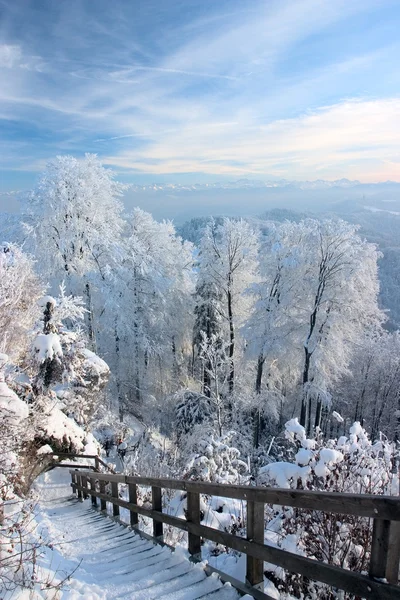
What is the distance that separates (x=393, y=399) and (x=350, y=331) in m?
22.4

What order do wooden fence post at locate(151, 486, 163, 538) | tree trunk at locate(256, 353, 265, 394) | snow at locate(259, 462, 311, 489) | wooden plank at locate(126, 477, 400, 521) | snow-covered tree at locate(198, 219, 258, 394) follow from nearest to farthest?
wooden plank at locate(126, 477, 400, 521)
snow at locate(259, 462, 311, 489)
wooden fence post at locate(151, 486, 163, 538)
tree trunk at locate(256, 353, 265, 394)
snow-covered tree at locate(198, 219, 258, 394)

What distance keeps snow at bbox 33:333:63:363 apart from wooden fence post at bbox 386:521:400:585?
10.8 meters

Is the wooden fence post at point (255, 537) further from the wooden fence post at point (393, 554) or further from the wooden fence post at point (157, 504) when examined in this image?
the wooden fence post at point (157, 504)

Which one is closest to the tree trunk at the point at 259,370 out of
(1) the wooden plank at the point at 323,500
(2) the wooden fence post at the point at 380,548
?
(1) the wooden plank at the point at 323,500

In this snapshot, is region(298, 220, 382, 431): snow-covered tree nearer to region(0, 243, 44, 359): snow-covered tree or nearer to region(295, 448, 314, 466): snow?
region(0, 243, 44, 359): snow-covered tree

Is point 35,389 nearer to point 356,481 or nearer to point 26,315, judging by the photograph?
point 26,315

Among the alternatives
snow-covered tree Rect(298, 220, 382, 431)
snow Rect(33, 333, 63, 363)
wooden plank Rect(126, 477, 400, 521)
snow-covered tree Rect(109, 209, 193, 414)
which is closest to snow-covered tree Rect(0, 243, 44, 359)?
snow Rect(33, 333, 63, 363)

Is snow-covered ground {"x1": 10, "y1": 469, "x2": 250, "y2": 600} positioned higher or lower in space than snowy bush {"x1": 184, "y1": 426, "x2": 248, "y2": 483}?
higher

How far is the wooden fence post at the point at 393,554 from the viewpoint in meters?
2.15

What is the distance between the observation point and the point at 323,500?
2.43 metres

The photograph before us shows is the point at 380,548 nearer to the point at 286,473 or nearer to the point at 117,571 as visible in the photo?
the point at 286,473

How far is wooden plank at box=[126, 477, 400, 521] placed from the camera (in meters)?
2.09

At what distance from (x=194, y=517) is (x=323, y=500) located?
2053 millimetres

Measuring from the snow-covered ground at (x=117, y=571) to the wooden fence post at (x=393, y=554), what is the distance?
A: 5.15ft
